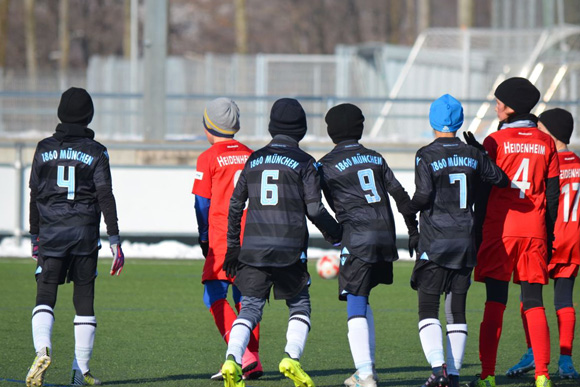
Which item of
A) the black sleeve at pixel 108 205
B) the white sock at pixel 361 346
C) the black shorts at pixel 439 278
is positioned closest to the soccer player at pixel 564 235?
the black shorts at pixel 439 278

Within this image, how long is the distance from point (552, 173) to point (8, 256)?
9.90m

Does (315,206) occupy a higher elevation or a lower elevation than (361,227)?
higher

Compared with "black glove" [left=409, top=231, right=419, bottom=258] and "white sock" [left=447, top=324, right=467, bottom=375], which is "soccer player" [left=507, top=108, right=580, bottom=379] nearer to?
"white sock" [left=447, top=324, right=467, bottom=375]

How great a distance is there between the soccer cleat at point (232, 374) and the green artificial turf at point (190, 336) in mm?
898

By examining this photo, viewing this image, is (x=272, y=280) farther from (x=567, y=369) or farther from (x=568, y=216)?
(x=568, y=216)

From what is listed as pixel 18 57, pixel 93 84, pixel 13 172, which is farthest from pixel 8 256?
pixel 18 57

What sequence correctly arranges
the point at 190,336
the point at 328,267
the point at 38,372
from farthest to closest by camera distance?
1. the point at 328,267
2. the point at 190,336
3. the point at 38,372

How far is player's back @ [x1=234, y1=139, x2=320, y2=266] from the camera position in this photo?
6.43 metres

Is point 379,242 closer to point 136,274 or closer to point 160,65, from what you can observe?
point 136,274

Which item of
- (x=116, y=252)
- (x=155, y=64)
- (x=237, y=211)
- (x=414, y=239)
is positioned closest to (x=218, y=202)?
(x=237, y=211)

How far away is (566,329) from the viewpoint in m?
7.38

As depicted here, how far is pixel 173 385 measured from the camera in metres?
6.86

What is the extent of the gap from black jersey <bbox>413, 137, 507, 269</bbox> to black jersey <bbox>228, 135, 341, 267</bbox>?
0.60 metres

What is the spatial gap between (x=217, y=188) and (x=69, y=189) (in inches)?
39.7
